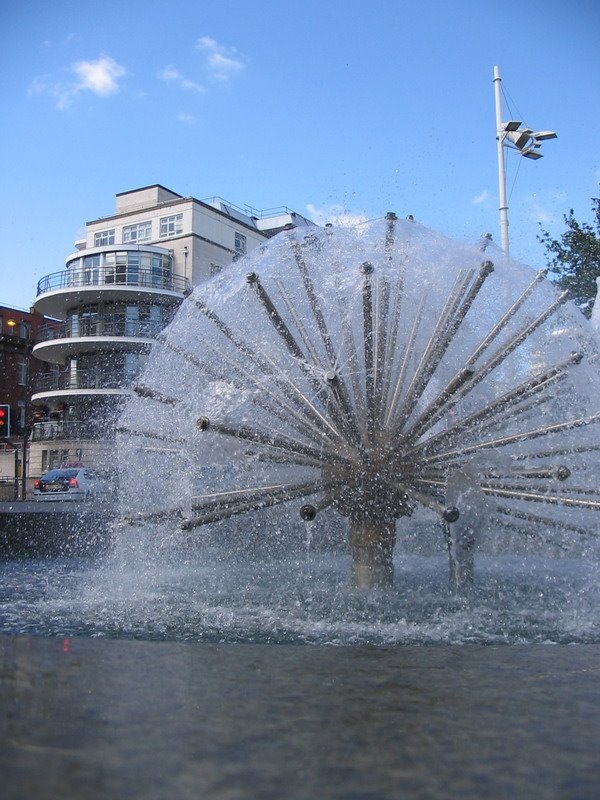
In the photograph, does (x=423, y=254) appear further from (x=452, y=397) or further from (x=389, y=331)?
(x=452, y=397)

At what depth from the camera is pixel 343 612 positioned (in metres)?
6.22

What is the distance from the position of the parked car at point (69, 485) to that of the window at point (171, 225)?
1029 inches

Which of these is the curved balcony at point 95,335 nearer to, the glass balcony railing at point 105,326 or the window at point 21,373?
the glass balcony railing at point 105,326

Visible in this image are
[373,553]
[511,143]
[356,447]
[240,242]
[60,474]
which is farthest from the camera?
[240,242]

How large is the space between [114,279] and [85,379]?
6.18m

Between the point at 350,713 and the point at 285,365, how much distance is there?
185 inches

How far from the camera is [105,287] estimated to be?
49094mm

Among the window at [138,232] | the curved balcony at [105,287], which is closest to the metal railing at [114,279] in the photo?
the curved balcony at [105,287]

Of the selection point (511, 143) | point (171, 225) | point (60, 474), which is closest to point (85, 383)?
point (171, 225)

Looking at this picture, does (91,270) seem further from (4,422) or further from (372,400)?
(372,400)

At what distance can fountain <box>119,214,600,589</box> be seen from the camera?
701 centimetres

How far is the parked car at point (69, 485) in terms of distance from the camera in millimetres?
29984

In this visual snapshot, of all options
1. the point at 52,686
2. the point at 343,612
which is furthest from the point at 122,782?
the point at 343,612

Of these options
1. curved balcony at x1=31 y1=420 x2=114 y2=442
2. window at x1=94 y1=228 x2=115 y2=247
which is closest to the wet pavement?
curved balcony at x1=31 y1=420 x2=114 y2=442
